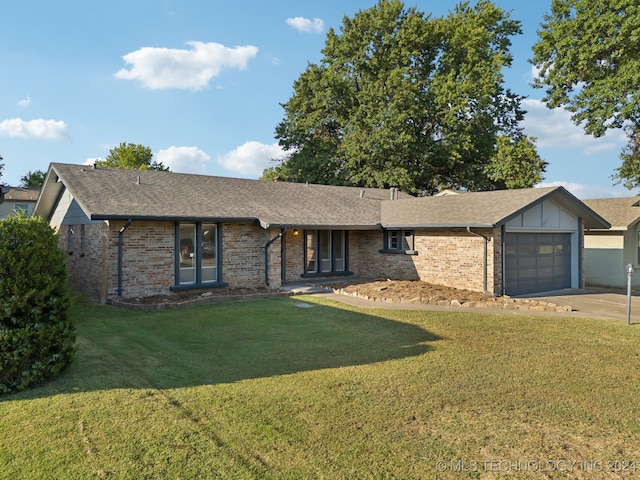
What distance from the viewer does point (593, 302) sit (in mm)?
13453

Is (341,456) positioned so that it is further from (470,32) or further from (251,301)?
(470,32)

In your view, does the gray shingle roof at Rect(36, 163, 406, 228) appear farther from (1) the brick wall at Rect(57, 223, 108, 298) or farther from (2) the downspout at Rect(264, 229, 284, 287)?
(1) the brick wall at Rect(57, 223, 108, 298)

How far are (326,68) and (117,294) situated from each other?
2683 centimetres

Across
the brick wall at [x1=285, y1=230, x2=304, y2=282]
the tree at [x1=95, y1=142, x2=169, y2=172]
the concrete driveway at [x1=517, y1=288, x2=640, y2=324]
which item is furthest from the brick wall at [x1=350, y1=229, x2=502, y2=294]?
the tree at [x1=95, y1=142, x2=169, y2=172]

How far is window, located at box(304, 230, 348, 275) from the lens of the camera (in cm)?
1805

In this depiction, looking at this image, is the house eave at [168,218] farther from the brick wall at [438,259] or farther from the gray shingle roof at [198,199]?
the brick wall at [438,259]

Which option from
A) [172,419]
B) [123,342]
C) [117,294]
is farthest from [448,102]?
[172,419]

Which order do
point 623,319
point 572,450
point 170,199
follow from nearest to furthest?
point 572,450, point 623,319, point 170,199

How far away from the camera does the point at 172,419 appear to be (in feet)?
15.4

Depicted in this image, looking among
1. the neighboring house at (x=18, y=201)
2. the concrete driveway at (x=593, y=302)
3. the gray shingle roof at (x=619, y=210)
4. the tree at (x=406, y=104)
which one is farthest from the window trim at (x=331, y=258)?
the neighboring house at (x=18, y=201)

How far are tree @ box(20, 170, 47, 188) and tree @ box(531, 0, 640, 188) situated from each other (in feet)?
202

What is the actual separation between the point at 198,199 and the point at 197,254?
2298 millimetres

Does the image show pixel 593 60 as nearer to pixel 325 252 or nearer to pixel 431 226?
pixel 431 226

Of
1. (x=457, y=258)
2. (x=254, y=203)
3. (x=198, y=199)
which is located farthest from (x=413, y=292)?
(x=198, y=199)
